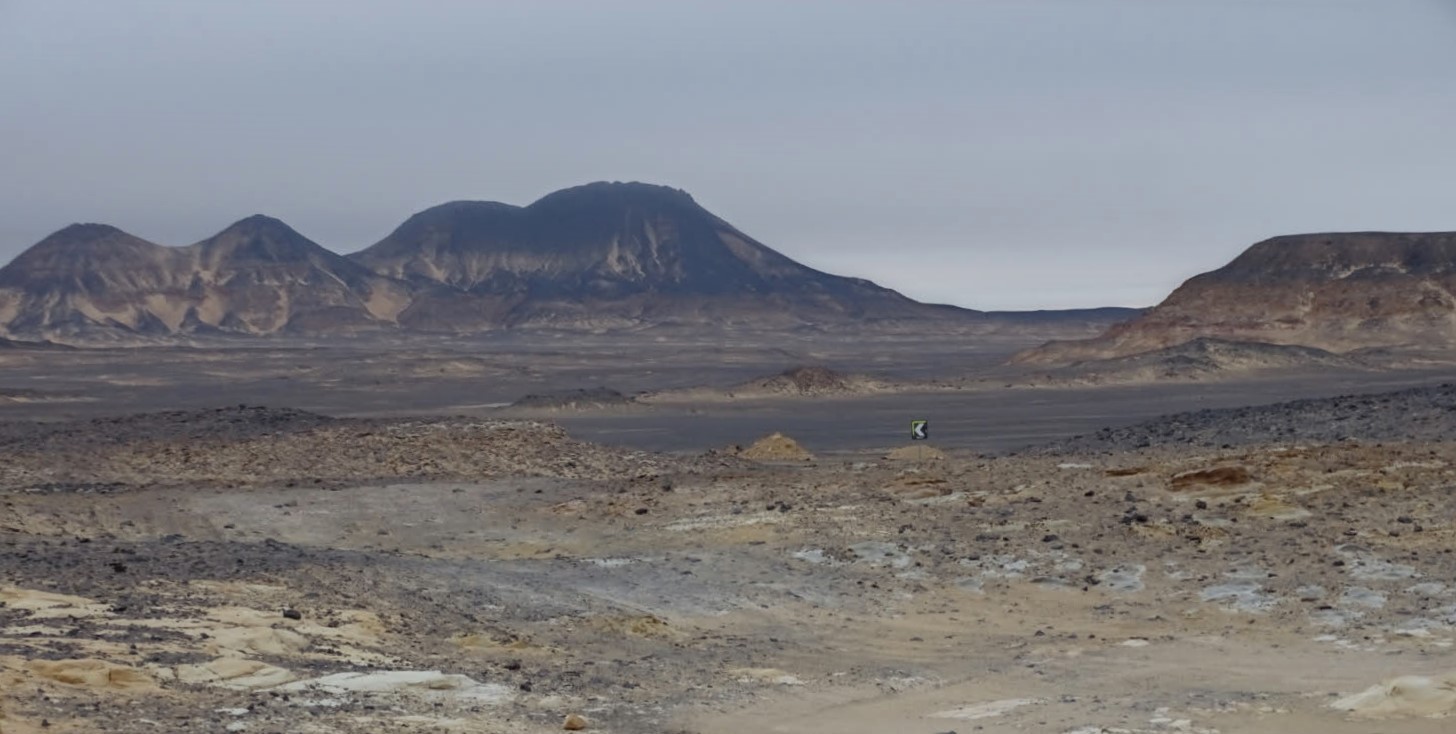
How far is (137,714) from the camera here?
11.3m

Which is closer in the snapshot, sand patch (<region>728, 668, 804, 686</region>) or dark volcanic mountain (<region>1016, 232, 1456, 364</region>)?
sand patch (<region>728, 668, 804, 686</region>)

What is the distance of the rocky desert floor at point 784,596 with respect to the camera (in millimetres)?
12641

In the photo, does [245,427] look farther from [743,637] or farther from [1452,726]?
[1452,726]

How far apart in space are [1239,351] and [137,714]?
295 feet

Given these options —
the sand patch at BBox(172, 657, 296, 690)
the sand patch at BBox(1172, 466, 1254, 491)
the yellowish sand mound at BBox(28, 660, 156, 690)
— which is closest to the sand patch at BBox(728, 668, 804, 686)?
the sand patch at BBox(172, 657, 296, 690)

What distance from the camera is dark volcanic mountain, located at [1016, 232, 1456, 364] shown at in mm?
120438

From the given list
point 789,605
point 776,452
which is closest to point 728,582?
point 789,605

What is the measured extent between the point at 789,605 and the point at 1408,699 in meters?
7.59

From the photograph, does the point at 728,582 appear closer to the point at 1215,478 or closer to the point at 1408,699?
the point at 1215,478

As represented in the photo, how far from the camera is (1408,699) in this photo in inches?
474

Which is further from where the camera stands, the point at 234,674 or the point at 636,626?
the point at 636,626

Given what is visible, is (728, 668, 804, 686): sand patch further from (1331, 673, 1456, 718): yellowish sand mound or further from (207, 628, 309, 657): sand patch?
(1331, 673, 1456, 718): yellowish sand mound

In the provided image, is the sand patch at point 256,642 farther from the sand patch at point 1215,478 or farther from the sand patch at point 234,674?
the sand patch at point 1215,478

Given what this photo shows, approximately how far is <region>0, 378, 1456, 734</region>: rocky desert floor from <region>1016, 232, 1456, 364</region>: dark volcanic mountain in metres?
92.0
